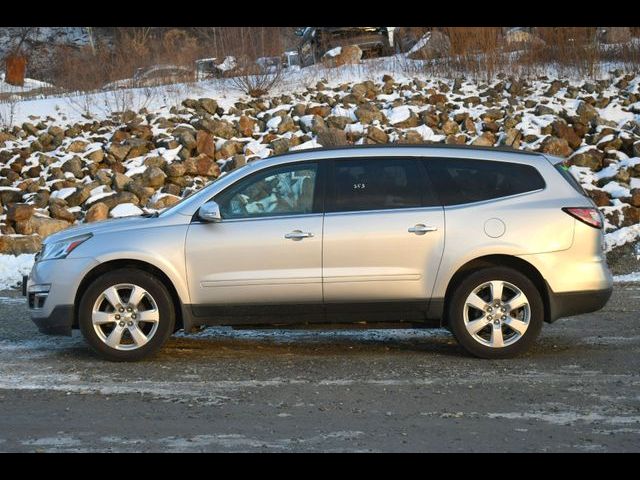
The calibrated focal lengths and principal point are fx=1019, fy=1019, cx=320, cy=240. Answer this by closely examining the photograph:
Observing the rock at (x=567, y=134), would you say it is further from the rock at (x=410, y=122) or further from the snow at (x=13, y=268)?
the snow at (x=13, y=268)

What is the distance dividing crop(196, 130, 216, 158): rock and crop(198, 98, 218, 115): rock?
1.65m

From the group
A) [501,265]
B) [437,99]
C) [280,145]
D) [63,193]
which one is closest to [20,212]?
[63,193]

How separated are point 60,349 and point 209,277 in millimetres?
1726

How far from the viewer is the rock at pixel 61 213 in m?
17.3

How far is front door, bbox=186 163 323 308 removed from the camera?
26.8ft

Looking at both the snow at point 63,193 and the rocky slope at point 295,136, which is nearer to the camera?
the rocky slope at point 295,136

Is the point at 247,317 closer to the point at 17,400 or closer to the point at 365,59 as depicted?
the point at 17,400

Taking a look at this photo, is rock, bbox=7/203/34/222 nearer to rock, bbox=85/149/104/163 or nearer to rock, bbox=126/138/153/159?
rock, bbox=85/149/104/163

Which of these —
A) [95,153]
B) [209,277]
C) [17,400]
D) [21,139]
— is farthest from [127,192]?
[17,400]

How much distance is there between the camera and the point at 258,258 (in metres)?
8.19

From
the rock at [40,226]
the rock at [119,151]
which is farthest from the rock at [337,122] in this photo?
the rock at [40,226]

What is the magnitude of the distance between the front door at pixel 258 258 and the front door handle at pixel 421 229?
0.75m

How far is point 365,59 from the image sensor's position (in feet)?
80.5

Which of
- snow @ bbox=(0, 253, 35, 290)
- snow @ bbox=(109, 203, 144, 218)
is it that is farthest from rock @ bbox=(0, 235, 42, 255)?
snow @ bbox=(109, 203, 144, 218)
